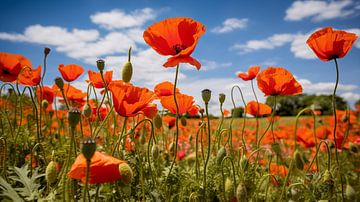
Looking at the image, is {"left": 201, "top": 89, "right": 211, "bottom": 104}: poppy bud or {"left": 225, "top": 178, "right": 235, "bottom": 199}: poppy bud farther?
{"left": 201, "top": 89, "right": 211, "bottom": 104}: poppy bud

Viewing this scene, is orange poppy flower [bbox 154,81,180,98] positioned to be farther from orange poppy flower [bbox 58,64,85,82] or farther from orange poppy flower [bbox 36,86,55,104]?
orange poppy flower [bbox 36,86,55,104]

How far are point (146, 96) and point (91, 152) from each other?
0.57 meters

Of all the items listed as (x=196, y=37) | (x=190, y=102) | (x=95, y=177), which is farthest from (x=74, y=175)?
(x=190, y=102)

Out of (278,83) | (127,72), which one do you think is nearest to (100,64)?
(127,72)

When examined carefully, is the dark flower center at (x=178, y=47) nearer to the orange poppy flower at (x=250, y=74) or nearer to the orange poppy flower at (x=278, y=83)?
the orange poppy flower at (x=278, y=83)

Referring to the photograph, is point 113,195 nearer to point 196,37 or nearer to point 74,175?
point 74,175

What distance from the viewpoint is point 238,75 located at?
2889 mm

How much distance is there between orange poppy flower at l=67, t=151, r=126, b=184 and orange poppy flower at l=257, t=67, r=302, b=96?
1.30m

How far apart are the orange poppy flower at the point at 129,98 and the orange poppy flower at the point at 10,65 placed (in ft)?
2.86

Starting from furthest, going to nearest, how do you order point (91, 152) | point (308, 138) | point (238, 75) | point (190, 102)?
point (308, 138)
point (238, 75)
point (190, 102)
point (91, 152)

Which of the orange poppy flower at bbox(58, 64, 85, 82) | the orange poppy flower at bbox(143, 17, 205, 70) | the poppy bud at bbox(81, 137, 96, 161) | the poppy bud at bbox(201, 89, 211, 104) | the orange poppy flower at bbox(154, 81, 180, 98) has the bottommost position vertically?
the poppy bud at bbox(81, 137, 96, 161)

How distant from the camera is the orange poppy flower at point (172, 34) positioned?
1.42m

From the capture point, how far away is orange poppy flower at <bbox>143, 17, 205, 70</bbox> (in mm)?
1415

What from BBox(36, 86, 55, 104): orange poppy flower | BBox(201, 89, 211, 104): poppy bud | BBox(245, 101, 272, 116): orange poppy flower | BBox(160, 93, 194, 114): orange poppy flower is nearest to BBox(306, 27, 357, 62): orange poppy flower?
BBox(201, 89, 211, 104): poppy bud
